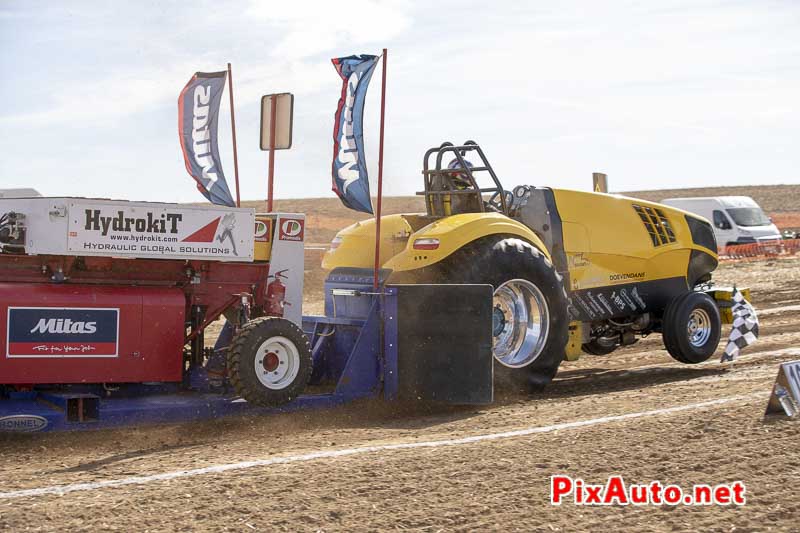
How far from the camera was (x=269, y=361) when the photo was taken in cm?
734

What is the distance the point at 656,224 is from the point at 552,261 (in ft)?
5.15

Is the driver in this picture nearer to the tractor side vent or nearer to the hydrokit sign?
the tractor side vent

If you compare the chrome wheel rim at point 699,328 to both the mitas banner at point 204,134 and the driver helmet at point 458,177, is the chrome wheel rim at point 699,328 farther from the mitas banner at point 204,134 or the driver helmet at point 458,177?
the mitas banner at point 204,134

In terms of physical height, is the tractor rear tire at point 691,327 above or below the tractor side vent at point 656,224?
below

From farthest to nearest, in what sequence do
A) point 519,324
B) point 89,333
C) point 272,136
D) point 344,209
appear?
point 344,209 → point 519,324 → point 272,136 → point 89,333

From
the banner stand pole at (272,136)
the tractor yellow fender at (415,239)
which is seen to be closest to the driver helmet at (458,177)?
the tractor yellow fender at (415,239)

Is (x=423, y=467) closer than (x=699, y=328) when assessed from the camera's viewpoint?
Yes

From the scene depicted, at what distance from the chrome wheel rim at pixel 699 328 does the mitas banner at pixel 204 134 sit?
4725 millimetres

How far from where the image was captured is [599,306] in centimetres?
971

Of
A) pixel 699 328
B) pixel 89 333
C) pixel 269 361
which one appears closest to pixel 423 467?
pixel 269 361

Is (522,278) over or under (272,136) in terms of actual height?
under

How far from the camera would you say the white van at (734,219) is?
2697 cm

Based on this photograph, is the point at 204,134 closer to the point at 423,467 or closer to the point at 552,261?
the point at 552,261

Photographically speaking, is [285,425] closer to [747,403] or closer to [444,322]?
[444,322]
